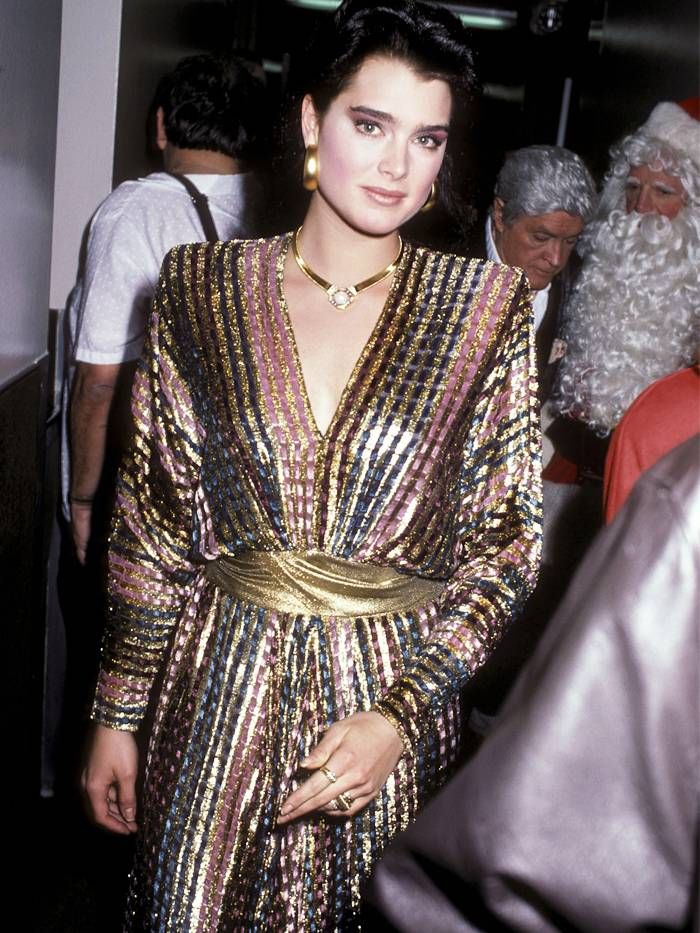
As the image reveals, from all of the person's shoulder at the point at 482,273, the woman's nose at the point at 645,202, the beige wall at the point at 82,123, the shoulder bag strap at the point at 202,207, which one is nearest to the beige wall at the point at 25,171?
the shoulder bag strap at the point at 202,207

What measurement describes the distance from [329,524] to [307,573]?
0.25ft

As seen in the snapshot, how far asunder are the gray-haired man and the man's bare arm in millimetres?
1346

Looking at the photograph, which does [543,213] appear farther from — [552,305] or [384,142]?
[384,142]

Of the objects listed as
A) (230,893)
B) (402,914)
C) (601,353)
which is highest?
(402,914)

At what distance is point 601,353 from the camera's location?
3.17m

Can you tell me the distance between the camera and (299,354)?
5.30ft

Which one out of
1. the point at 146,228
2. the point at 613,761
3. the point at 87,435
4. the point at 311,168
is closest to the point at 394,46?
the point at 311,168

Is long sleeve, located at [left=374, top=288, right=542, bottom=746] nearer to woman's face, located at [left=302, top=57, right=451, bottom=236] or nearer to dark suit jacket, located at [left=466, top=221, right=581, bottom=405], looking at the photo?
woman's face, located at [left=302, top=57, right=451, bottom=236]

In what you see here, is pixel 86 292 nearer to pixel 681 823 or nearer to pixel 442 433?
pixel 442 433

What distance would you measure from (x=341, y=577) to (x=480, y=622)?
202mm

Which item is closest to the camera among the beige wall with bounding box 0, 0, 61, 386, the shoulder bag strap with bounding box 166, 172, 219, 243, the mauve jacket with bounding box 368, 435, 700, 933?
the mauve jacket with bounding box 368, 435, 700, 933

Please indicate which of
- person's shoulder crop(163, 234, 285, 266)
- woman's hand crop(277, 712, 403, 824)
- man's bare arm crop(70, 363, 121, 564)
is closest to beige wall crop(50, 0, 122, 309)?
man's bare arm crop(70, 363, 121, 564)

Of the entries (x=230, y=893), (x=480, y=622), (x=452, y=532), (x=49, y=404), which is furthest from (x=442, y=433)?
(x=49, y=404)

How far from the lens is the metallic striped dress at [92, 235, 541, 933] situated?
1.51 meters
